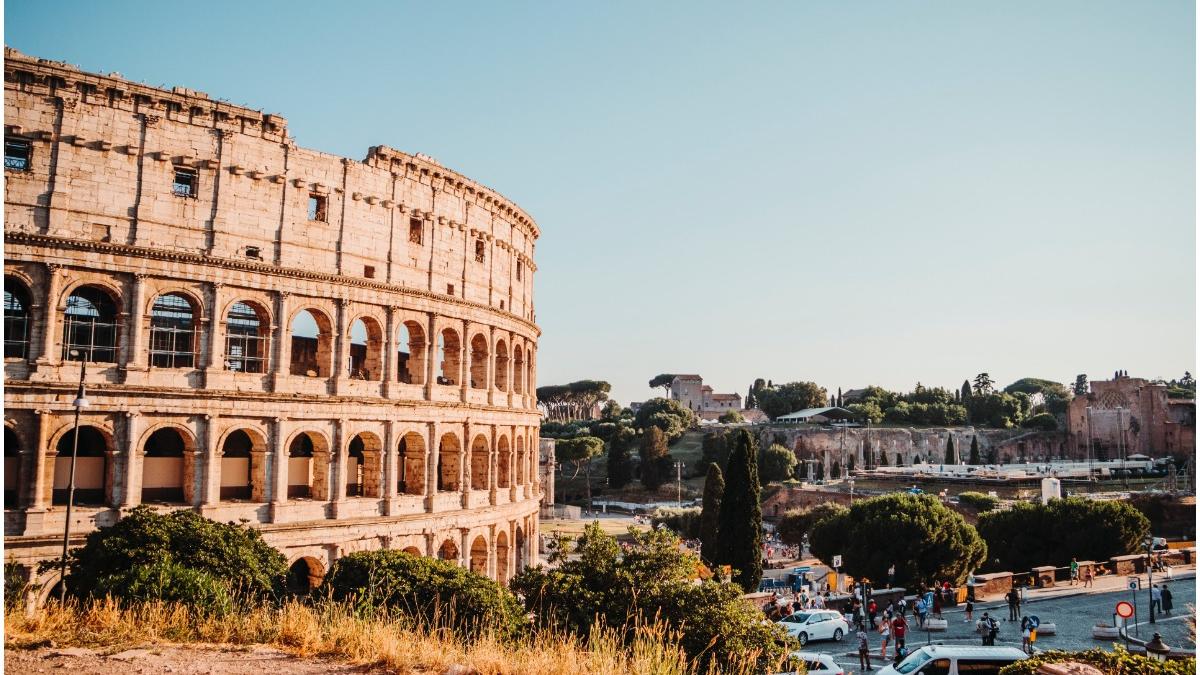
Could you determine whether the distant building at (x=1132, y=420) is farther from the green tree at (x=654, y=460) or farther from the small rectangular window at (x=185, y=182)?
the small rectangular window at (x=185, y=182)

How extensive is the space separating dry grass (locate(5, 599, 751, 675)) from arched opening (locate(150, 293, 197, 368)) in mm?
9990

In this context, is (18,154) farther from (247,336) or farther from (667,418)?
(667,418)

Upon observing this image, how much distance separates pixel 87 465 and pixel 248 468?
134 inches

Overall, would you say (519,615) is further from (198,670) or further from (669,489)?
(669,489)

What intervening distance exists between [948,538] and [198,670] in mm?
27585

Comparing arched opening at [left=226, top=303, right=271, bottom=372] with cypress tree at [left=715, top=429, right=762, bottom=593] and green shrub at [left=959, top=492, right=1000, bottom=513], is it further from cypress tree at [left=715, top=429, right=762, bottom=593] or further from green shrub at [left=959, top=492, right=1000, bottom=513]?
green shrub at [left=959, top=492, right=1000, bottom=513]

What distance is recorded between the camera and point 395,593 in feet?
49.7

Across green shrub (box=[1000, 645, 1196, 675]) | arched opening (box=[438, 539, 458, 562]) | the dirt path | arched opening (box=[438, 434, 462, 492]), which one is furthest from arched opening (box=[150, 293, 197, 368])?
green shrub (box=[1000, 645, 1196, 675])

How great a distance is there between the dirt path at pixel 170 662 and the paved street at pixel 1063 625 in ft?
42.0

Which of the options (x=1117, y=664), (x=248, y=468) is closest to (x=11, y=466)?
(x=248, y=468)

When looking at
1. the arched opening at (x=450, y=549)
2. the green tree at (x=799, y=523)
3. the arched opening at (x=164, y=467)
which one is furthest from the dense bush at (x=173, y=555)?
the green tree at (x=799, y=523)

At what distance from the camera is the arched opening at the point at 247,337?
21200mm

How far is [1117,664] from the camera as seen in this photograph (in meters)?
7.75

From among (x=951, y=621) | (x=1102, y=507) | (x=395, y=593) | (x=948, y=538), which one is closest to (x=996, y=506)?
(x=1102, y=507)
